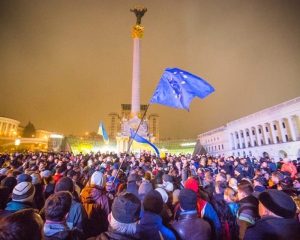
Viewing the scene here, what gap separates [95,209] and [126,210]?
6.81 ft

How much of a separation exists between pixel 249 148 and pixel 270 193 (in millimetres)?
56898

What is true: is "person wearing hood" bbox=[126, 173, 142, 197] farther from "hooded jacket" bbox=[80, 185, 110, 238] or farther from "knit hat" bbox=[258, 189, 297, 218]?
"knit hat" bbox=[258, 189, 297, 218]

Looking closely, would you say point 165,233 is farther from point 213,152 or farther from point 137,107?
point 213,152

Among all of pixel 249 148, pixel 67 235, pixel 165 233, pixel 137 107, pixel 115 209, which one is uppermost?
pixel 137 107

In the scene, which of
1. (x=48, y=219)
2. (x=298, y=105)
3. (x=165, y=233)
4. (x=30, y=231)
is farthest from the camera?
(x=298, y=105)

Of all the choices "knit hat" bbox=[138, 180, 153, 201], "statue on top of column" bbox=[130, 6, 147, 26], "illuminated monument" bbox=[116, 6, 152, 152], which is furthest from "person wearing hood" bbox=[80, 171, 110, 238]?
"statue on top of column" bbox=[130, 6, 147, 26]

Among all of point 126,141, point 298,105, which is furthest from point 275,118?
point 126,141

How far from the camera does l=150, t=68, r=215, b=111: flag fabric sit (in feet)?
24.6

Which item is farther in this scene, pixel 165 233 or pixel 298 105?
pixel 298 105

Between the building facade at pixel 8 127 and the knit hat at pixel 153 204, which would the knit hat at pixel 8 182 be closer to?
the knit hat at pixel 153 204

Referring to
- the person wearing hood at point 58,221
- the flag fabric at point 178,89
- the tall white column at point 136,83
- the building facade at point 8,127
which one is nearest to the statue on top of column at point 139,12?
the tall white column at point 136,83

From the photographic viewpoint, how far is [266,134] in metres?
47.6

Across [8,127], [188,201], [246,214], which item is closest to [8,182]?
[188,201]

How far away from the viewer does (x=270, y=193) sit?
98.0 inches
